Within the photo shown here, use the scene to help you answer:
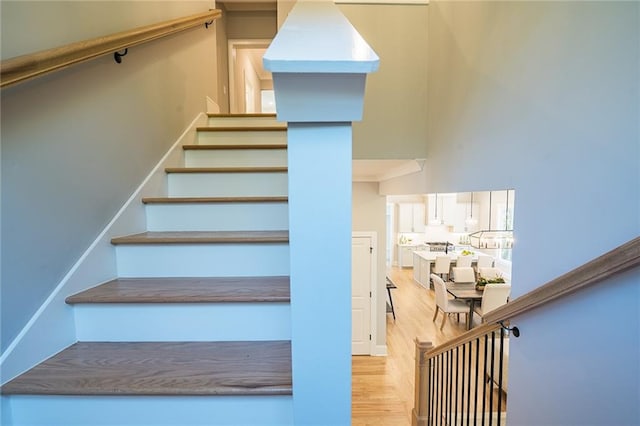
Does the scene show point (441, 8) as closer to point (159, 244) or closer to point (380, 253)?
point (159, 244)

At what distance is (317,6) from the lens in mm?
1016

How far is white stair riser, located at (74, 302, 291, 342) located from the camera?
1067 mm

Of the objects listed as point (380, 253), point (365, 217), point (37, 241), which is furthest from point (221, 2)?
point (37, 241)

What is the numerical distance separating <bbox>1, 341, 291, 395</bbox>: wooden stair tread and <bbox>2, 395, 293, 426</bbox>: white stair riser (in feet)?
0.11

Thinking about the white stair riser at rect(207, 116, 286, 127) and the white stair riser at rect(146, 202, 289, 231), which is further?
the white stair riser at rect(207, 116, 286, 127)

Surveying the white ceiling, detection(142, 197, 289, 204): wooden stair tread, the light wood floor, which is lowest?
the light wood floor

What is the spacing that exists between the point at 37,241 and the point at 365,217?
4.03 meters

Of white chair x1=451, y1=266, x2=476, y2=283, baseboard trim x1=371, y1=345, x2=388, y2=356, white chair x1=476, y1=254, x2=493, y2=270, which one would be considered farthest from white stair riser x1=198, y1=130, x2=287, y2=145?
white chair x1=476, y1=254, x2=493, y2=270

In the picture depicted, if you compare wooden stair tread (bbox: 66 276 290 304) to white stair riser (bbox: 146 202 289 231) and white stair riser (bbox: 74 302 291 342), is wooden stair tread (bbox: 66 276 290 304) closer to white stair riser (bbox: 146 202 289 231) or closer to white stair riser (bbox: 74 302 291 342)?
white stair riser (bbox: 74 302 291 342)

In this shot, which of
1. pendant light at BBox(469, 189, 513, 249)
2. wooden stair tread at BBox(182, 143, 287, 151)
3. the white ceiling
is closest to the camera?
wooden stair tread at BBox(182, 143, 287, 151)

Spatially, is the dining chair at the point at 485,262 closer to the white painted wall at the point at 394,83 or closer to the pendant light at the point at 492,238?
the pendant light at the point at 492,238

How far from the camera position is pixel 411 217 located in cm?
1047

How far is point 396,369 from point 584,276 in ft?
12.4

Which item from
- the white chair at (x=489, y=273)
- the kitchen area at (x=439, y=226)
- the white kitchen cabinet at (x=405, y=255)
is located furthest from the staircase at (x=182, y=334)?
the white kitchen cabinet at (x=405, y=255)
